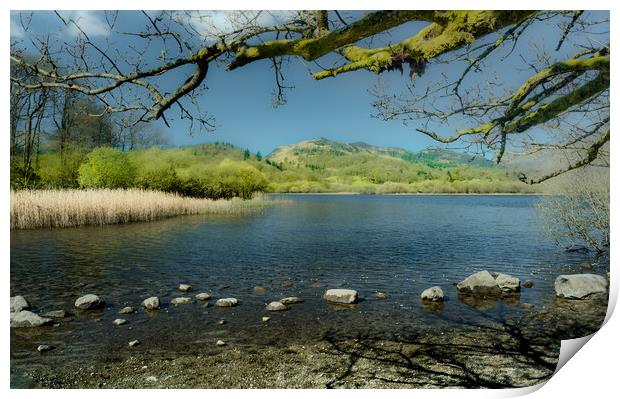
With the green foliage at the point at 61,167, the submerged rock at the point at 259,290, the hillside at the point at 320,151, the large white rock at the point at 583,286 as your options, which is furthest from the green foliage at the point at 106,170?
the large white rock at the point at 583,286

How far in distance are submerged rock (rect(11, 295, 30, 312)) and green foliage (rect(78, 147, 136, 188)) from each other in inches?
81.5

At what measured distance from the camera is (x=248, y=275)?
7.93 metres

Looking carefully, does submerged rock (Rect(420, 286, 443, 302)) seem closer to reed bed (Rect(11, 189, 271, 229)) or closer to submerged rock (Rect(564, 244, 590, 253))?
submerged rock (Rect(564, 244, 590, 253))

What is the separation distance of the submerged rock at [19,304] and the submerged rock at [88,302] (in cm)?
56

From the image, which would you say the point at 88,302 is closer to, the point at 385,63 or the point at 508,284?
the point at 385,63

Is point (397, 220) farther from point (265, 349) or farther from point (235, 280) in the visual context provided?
point (265, 349)

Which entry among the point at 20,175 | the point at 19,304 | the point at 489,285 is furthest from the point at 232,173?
the point at 489,285

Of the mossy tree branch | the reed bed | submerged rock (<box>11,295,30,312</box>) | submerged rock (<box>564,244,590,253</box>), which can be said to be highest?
the mossy tree branch

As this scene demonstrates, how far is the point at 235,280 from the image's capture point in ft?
24.8

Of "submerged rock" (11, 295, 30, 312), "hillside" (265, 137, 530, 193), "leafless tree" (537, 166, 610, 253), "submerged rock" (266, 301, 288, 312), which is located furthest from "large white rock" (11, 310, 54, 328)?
"leafless tree" (537, 166, 610, 253)

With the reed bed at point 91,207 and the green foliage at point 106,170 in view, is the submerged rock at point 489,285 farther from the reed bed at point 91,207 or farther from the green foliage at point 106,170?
the reed bed at point 91,207

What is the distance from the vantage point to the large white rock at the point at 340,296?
6406mm

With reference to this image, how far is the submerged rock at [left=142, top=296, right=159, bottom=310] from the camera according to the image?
5969mm
